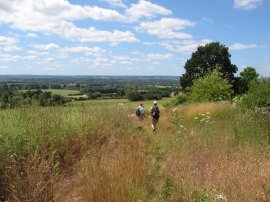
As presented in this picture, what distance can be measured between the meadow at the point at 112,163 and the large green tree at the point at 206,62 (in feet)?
149

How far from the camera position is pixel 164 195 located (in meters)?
5.31

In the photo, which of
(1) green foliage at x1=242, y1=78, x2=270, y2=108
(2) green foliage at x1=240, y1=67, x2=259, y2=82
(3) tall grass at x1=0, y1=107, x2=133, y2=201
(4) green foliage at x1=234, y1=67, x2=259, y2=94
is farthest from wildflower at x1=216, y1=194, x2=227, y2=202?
(2) green foliage at x1=240, y1=67, x2=259, y2=82

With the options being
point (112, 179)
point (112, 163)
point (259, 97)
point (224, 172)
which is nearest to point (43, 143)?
point (112, 163)

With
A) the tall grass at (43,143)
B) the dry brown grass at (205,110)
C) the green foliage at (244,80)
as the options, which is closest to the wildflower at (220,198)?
the tall grass at (43,143)

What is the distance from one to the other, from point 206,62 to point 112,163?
166 feet

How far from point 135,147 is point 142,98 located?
54.6 m

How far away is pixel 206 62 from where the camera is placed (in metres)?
54.7

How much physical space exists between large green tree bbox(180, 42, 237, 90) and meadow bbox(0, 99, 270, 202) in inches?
1786

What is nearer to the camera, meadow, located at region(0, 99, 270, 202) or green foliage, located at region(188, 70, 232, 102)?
meadow, located at region(0, 99, 270, 202)

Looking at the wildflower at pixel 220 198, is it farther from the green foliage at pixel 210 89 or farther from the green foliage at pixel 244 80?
the green foliage at pixel 244 80

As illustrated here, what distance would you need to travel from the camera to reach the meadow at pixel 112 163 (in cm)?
527

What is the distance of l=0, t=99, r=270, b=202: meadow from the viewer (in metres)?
5.27

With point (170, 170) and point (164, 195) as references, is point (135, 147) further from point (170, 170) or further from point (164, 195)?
point (164, 195)

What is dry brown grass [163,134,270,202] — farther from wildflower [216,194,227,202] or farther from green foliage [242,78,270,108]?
green foliage [242,78,270,108]
